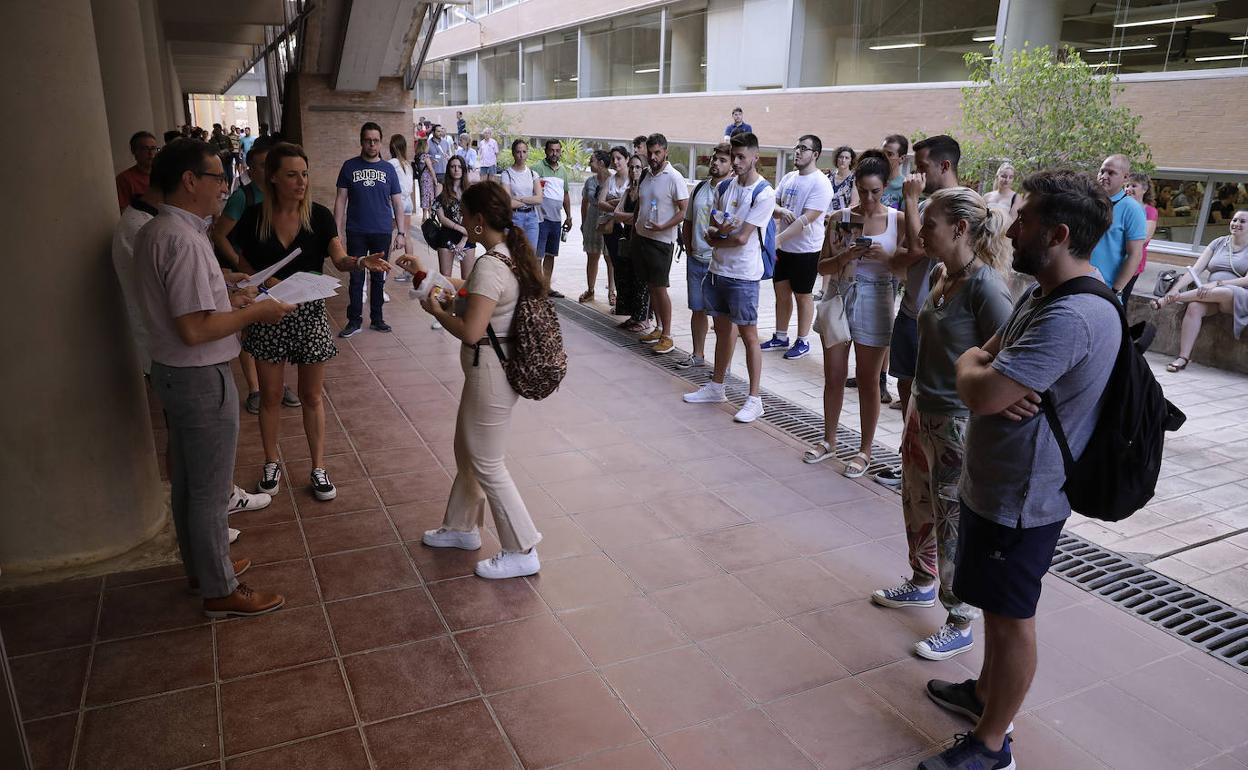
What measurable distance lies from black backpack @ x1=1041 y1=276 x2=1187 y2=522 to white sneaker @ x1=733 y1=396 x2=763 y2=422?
3878 mm

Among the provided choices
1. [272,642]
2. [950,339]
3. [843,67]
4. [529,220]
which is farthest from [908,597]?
[843,67]

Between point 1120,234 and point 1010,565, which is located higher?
point 1120,234

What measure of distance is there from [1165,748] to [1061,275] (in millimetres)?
1839

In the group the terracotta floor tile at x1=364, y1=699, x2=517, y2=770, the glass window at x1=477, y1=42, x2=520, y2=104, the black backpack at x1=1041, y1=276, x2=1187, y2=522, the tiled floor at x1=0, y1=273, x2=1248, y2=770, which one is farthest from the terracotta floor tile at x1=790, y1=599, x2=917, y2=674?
the glass window at x1=477, y1=42, x2=520, y2=104

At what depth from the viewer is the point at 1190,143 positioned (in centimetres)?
1241

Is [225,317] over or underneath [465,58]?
underneath

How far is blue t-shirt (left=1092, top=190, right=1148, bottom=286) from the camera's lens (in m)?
6.83

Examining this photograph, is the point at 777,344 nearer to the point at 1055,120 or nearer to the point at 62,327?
the point at 1055,120

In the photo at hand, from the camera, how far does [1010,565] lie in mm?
2697

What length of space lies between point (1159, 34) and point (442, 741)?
14.7m

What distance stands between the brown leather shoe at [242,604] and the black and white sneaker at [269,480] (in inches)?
47.6

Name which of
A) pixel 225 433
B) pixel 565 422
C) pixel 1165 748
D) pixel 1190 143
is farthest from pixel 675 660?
pixel 1190 143

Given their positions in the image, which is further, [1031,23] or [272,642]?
[1031,23]

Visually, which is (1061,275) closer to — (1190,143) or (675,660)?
(675,660)
